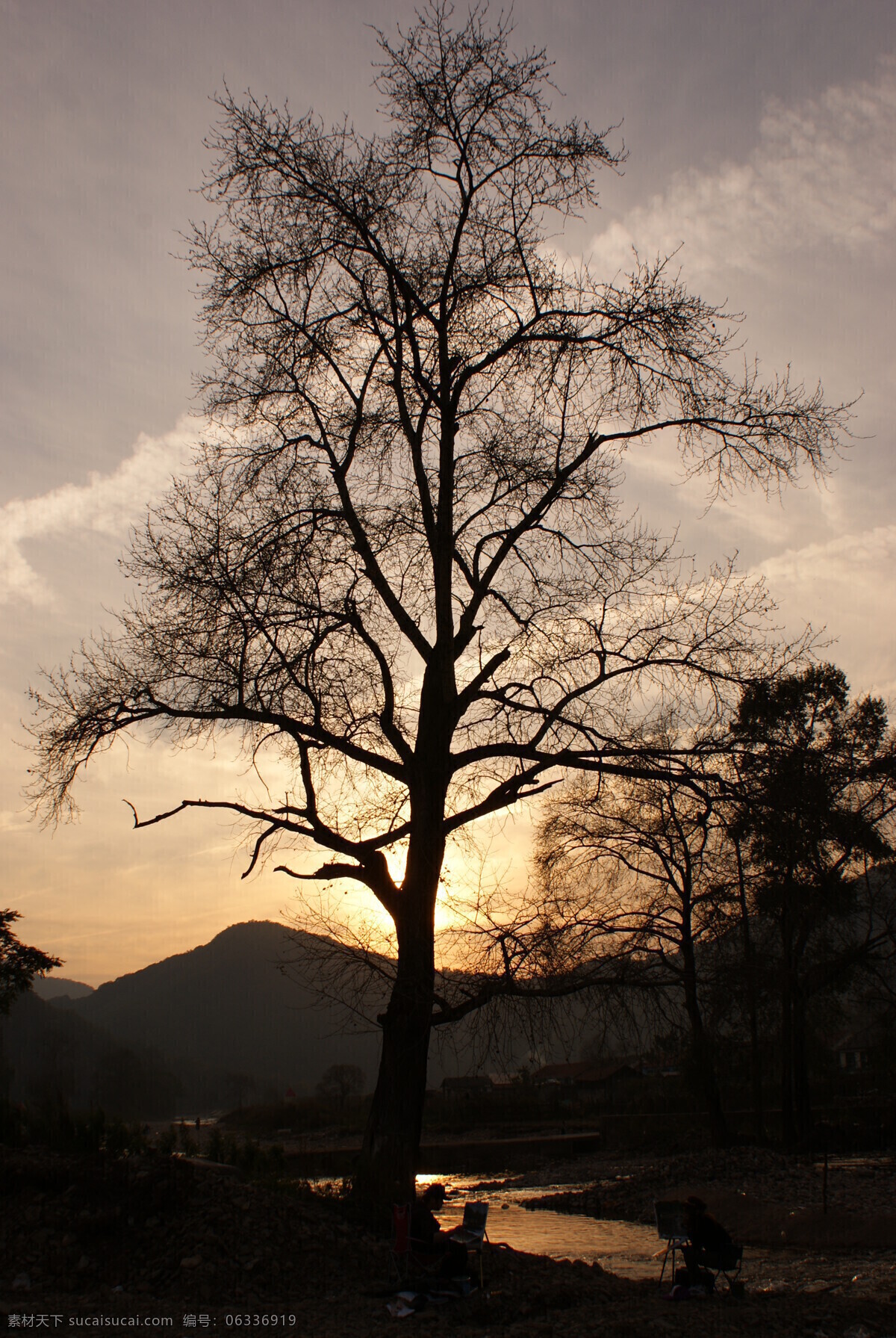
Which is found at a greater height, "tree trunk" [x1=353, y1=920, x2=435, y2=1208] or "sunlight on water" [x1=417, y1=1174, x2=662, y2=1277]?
"tree trunk" [x1=353, y1=920, x2=435, y2=1208]

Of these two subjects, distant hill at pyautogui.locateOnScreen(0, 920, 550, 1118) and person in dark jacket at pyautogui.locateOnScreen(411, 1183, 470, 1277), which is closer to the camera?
person in dark jacket at pyautogui.locateOnScreen(411, 1183, 470, 1277)

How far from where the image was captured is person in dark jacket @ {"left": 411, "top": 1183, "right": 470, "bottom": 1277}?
7.68 m

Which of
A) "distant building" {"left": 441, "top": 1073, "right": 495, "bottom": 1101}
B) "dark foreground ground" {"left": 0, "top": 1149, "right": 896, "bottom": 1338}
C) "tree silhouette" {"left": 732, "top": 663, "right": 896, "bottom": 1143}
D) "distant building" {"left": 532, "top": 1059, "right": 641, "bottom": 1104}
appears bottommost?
"distant building" {"left": 441, "top": 1073, "right": 495, "bottom": 1101}

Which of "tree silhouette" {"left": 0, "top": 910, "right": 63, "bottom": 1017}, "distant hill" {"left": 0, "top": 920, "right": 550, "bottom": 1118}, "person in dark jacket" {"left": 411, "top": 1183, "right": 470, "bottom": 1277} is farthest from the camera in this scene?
"tree silhouette" {"left": 0, "top": 910, "right": 63, "bottom": 1017}

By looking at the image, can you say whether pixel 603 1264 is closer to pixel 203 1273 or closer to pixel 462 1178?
pixel 203 1273

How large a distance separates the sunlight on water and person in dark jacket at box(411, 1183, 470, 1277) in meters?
4.06

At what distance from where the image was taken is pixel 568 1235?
16656 mm

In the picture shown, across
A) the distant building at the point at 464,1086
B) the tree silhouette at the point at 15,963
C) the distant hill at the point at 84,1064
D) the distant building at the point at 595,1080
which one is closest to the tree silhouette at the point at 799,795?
the tree silhouette at the point at 15,963

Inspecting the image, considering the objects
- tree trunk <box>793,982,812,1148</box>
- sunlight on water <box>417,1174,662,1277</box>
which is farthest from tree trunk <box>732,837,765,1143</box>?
sunlight on water <box>417,1174,662,1277</box>

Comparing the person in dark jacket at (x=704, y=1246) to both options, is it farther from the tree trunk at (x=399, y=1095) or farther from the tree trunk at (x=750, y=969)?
the tree trunk at (x=399, y=1095)

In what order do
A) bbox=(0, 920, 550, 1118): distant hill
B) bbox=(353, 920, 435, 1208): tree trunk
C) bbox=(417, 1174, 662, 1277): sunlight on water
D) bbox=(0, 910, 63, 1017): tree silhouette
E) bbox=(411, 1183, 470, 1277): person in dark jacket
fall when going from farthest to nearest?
1. bbox=(0, 910, 63, 1017): tree silhouette
2. bbox=(417, 1174, 662, 1277): sunlight on water
3. bbox=(0, 920, 550, 1118): distant hill
4. bbox=(353, 920, 435, 1208): tree trunk
5. bbox=(411, 1183, 470, 1277): person in dark jacket

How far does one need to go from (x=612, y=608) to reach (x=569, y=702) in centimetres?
114

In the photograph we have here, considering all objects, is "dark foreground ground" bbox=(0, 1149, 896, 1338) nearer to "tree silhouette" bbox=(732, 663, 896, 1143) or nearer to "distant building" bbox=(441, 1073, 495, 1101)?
"tree silhouette" bbox=(732, 663, 896, 1143)

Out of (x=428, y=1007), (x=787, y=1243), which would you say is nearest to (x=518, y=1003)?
(x=428, y=1007)
